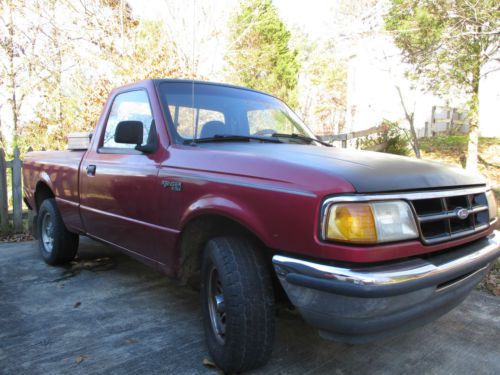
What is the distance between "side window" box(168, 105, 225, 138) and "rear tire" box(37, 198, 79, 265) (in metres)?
2.11

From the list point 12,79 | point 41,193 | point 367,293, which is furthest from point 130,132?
point 12,79

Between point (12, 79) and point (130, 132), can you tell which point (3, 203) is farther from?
point (12, 79)

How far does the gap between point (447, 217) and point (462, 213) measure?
6.6 inches

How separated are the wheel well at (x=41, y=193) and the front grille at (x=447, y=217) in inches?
161

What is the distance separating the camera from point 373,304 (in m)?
1.79

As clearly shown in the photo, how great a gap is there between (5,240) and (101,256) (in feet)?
6.73

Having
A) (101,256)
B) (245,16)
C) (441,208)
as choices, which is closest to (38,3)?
(245,16)

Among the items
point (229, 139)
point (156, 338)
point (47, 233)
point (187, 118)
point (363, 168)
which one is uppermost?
point (187, 118)

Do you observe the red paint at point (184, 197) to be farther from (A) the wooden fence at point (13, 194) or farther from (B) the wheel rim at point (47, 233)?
(A) the wooden fence at point (13, 194)

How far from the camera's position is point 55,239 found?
432 cm

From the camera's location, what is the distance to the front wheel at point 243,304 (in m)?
2.14

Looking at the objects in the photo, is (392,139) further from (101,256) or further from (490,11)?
(101,256)

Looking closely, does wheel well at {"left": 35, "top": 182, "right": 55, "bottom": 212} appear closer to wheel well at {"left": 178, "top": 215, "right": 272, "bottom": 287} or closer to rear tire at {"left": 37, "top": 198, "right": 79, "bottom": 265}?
rear tire at {"left": 37, "top": 198, "right": 79, "bottom": 265}

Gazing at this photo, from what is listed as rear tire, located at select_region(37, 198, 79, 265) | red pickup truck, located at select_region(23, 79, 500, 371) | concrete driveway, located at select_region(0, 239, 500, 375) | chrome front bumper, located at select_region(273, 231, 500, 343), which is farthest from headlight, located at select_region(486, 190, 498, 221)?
rear tire, located at select_region(37, 198, 79, 265)
